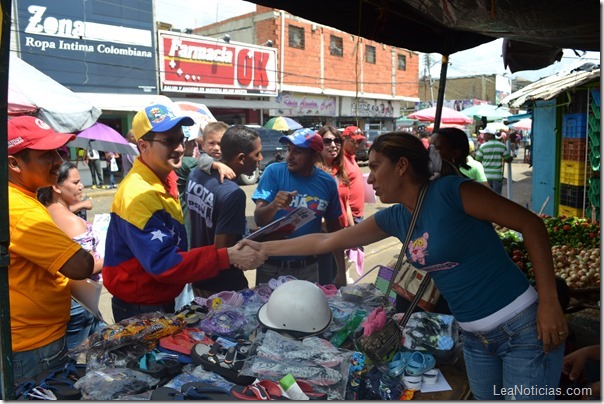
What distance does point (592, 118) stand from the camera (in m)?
7.92

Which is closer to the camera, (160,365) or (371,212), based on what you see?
(160,365)

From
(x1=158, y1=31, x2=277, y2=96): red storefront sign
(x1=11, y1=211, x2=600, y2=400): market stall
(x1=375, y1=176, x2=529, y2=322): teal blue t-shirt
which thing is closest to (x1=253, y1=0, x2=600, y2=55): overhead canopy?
(x1=375, y1=176, x2=529, y2=322): teal blue t-shirt

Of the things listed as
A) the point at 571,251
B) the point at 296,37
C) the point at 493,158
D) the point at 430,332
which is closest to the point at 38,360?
the point at 430,332

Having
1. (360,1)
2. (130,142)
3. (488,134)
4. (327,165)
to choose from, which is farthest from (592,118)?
(130,142)

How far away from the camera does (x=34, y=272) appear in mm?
2238

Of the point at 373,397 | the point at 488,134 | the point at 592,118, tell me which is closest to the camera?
the point at 373,397

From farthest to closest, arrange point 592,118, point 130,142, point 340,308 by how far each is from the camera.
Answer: point 130,142 < point 592,118 < point 340,308

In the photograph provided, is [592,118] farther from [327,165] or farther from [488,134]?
[327,165]

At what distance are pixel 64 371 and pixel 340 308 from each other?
1.39 meters

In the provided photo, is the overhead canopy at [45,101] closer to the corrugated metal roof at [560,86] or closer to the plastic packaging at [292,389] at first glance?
the plastic packaging at [292,389]

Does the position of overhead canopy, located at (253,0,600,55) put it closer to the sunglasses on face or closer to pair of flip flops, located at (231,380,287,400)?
the sunglasses on face

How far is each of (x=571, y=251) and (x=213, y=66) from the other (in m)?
19.6

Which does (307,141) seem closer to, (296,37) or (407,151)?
(407,151)

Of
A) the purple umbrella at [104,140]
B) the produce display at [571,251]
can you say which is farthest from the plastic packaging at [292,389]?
the purple umbrella at [104,140]
